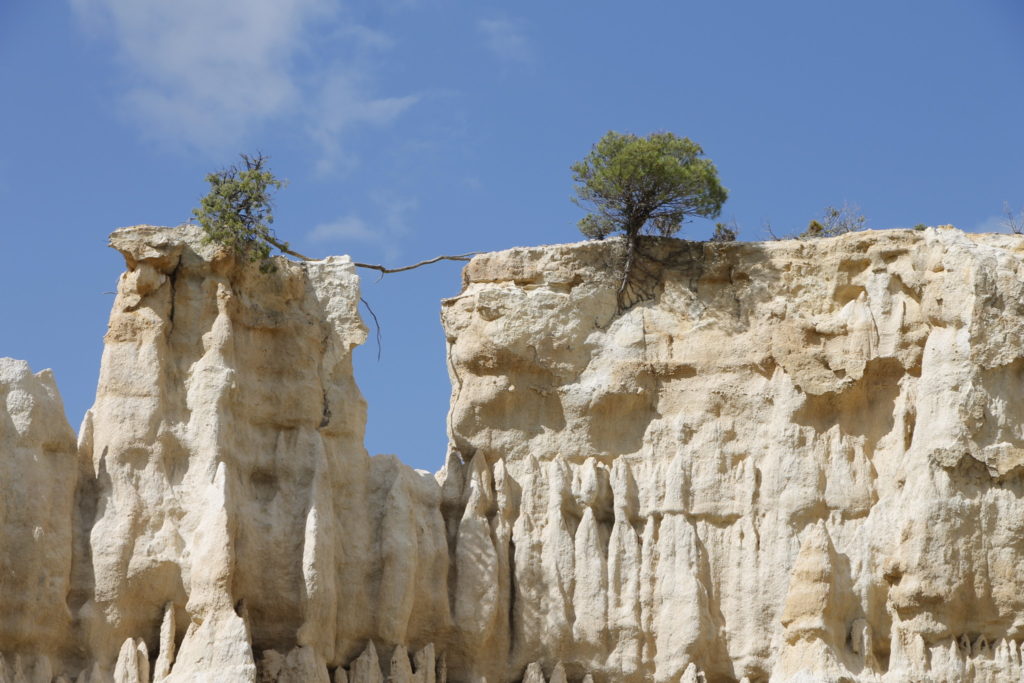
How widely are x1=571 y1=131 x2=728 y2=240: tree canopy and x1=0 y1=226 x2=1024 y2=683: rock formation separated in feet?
2.31

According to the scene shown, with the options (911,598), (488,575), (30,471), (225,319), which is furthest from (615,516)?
(30,471)

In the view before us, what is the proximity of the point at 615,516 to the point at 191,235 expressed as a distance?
7.10m

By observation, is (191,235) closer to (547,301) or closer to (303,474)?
(303,474)

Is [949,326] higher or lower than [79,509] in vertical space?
higher

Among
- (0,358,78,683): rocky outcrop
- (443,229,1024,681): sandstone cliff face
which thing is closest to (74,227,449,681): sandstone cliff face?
(0,358,78,683): rocky outcrop

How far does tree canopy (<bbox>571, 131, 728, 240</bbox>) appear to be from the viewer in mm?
28844

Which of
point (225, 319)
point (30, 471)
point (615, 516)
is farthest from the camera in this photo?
point (615, 516)

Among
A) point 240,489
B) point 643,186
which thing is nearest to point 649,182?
point 643,186

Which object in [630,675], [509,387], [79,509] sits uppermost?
[509,387]

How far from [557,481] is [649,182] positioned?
4817 millimetres

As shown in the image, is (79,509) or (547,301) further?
(547,301)

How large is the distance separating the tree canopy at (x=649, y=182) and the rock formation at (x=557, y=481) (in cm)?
70

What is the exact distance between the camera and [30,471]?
23.6 meters

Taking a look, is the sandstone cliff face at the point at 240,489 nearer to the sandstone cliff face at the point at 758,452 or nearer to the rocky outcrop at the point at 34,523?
the rocky outcrop at the point at 34,523
